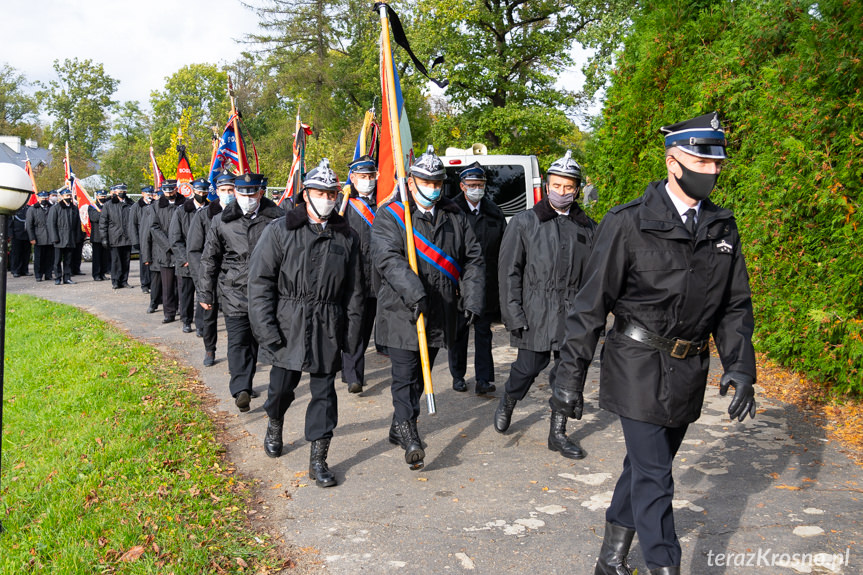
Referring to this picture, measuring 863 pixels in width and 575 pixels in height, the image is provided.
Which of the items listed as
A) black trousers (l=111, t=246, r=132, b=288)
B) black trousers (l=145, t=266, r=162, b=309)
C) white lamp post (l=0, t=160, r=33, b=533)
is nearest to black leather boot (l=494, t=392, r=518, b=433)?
white lamp post (l=0, t=160, r=33, b=533)

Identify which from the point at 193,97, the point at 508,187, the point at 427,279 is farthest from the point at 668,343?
the point at 193,97

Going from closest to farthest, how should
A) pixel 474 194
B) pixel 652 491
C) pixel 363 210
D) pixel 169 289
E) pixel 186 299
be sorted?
pixel 652 491 → pixel 474 194 → pixel 363 210 → pixel 186 299 → pixel 169 289

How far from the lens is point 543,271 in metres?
6.04

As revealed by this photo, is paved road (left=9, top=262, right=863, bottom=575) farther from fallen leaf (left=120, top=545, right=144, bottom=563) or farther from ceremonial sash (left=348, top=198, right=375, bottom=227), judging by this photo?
ceremonial sash (left=348, top=198, right=375, bottom=227)

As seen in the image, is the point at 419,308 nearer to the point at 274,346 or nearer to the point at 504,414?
the point at 274,346

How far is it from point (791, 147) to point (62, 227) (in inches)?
683

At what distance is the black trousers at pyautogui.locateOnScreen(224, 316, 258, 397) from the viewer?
7148mm

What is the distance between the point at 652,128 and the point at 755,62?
250 cm

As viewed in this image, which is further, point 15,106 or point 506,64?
point 15,106

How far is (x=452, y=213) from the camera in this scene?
596cm

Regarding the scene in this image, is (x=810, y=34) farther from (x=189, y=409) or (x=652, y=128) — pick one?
(x=189, y=409)

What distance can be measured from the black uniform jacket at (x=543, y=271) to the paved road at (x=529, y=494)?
3.10ft

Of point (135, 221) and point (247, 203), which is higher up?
point (247, 203)

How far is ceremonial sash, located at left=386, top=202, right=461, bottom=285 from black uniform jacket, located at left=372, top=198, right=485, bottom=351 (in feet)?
0.09
